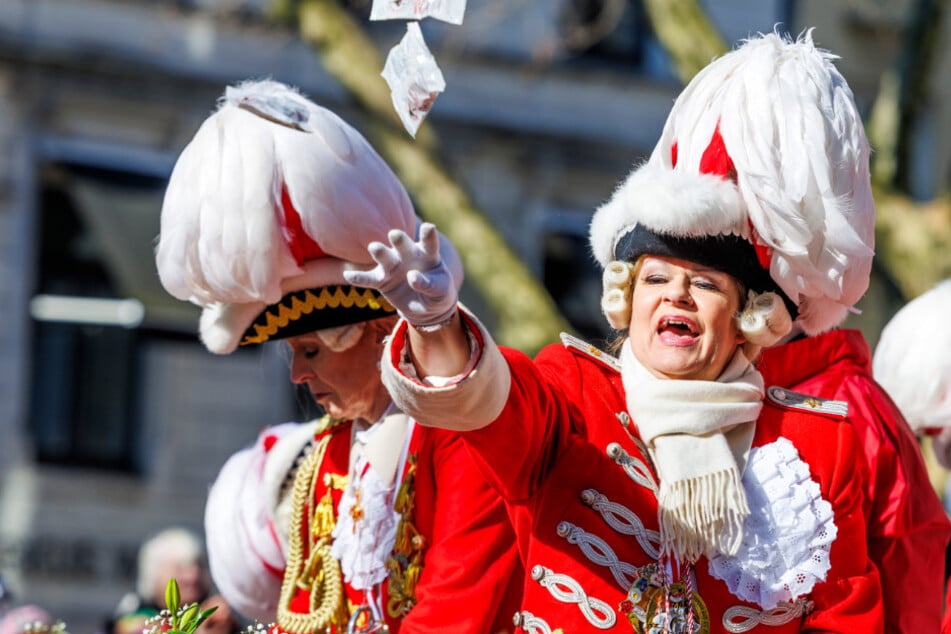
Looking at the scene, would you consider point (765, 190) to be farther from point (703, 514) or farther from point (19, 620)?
point (19, 620)

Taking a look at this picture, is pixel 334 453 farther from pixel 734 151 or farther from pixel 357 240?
pixel 734 151

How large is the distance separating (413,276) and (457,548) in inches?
A: 41.6

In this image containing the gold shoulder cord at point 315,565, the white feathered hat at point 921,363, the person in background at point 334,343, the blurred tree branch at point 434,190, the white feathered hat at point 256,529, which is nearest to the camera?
the person in background at point 334,343

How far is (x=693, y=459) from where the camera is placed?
3.85 metres

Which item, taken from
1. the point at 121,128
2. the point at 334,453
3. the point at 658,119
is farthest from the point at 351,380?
the point at 658,119

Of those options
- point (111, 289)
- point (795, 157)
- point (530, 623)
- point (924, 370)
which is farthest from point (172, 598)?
point (111, 289)

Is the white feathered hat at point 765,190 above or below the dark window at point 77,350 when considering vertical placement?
above

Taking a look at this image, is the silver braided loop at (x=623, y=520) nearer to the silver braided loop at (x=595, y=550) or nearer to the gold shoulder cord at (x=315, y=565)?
the silver braided loop at (x=595, y=550)

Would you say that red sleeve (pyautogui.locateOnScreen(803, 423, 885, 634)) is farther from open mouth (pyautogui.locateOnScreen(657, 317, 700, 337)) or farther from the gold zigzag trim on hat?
the gold zigzag trim on hat

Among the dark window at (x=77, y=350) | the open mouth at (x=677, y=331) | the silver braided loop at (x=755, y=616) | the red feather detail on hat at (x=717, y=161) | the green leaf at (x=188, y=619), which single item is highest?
the red feather detail on hat at (x=717, y=161)

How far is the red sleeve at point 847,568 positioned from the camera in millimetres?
3941

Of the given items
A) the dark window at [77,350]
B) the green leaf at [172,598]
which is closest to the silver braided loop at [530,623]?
the green leaf at [172,598]

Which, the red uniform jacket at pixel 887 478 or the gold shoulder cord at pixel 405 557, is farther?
the gold shoulder cord at pixel 405 557

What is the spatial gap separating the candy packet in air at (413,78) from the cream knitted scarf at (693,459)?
657 millimetres
